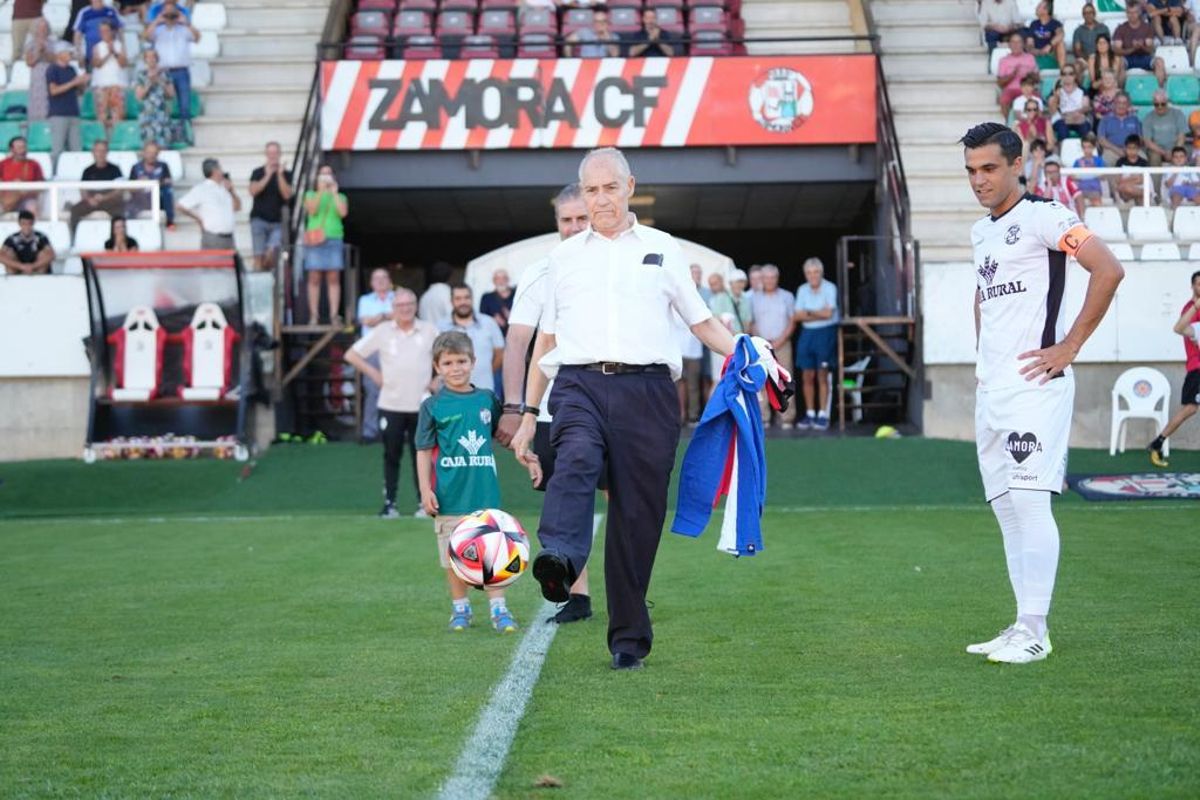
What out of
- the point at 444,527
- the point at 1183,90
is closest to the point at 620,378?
the point at 444,527

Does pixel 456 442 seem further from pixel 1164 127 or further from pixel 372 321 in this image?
pixel 1164 127

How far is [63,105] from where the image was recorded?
22719 mm

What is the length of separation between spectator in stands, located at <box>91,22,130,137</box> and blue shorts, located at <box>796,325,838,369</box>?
1002 cm

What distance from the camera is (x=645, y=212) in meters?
25.9

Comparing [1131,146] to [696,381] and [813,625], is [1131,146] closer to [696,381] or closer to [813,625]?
[696,381]

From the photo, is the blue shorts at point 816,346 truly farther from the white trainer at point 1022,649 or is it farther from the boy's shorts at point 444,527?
the white trainer at point 1022,649

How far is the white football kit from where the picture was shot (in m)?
6.54

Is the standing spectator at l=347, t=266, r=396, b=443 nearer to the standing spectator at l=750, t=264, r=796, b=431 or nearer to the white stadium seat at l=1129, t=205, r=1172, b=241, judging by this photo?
the standing spectator at l=750, t=264, r=796, b=431

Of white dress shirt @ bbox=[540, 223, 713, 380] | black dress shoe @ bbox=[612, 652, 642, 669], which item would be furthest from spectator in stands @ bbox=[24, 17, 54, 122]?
black dress shoe @ bbox=[612, 652, 642, 669]

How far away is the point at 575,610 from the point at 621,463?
1.95 m

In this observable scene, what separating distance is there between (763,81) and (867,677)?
17.2 metres

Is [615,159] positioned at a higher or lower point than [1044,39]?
lower

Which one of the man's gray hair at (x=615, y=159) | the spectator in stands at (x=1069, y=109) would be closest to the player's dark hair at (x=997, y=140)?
the man's gray hair at (x=615, y=159)

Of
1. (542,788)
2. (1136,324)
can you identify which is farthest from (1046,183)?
(542,788)
